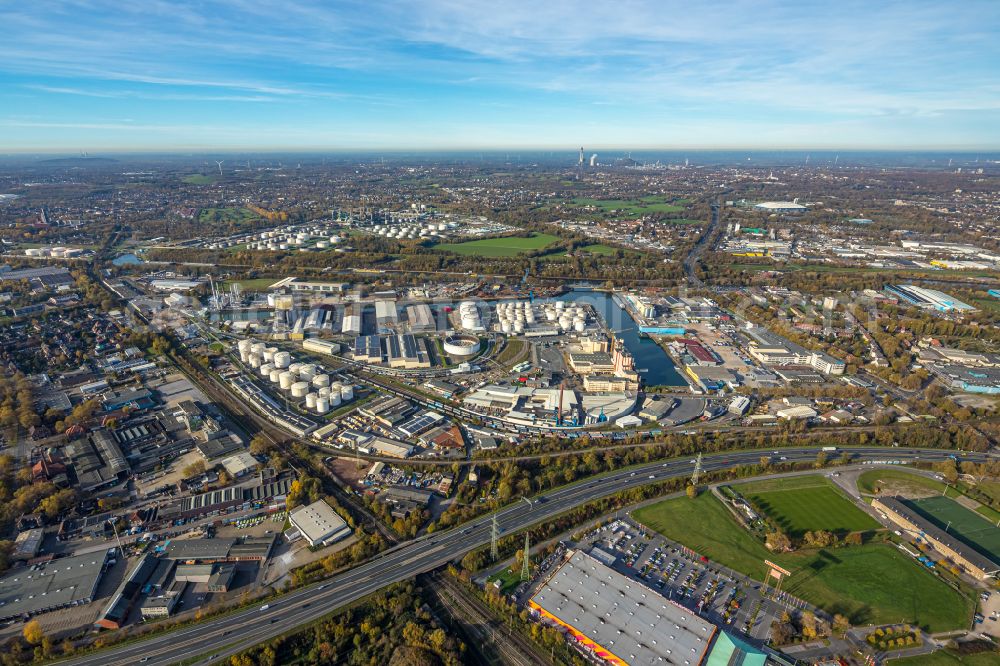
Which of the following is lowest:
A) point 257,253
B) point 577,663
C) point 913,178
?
point 577,663

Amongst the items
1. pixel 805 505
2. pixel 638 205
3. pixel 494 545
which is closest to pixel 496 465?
pixel 494 545

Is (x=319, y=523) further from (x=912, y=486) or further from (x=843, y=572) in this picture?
(x=912, y=486)

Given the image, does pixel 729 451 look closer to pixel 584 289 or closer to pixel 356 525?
pixel 356 525

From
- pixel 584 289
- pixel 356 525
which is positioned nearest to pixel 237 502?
pixel 356 525

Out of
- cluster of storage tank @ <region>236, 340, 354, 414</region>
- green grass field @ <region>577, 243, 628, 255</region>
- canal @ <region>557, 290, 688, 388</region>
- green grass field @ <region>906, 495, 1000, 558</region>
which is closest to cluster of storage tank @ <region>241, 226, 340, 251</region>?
green grass field @ <region>577, 243, 628, 255</region>

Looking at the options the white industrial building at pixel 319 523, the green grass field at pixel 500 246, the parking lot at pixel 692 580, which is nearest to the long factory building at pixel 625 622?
the parking lot at pixel 692 580

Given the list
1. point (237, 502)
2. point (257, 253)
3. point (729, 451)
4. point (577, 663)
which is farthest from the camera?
point (257, 253)
